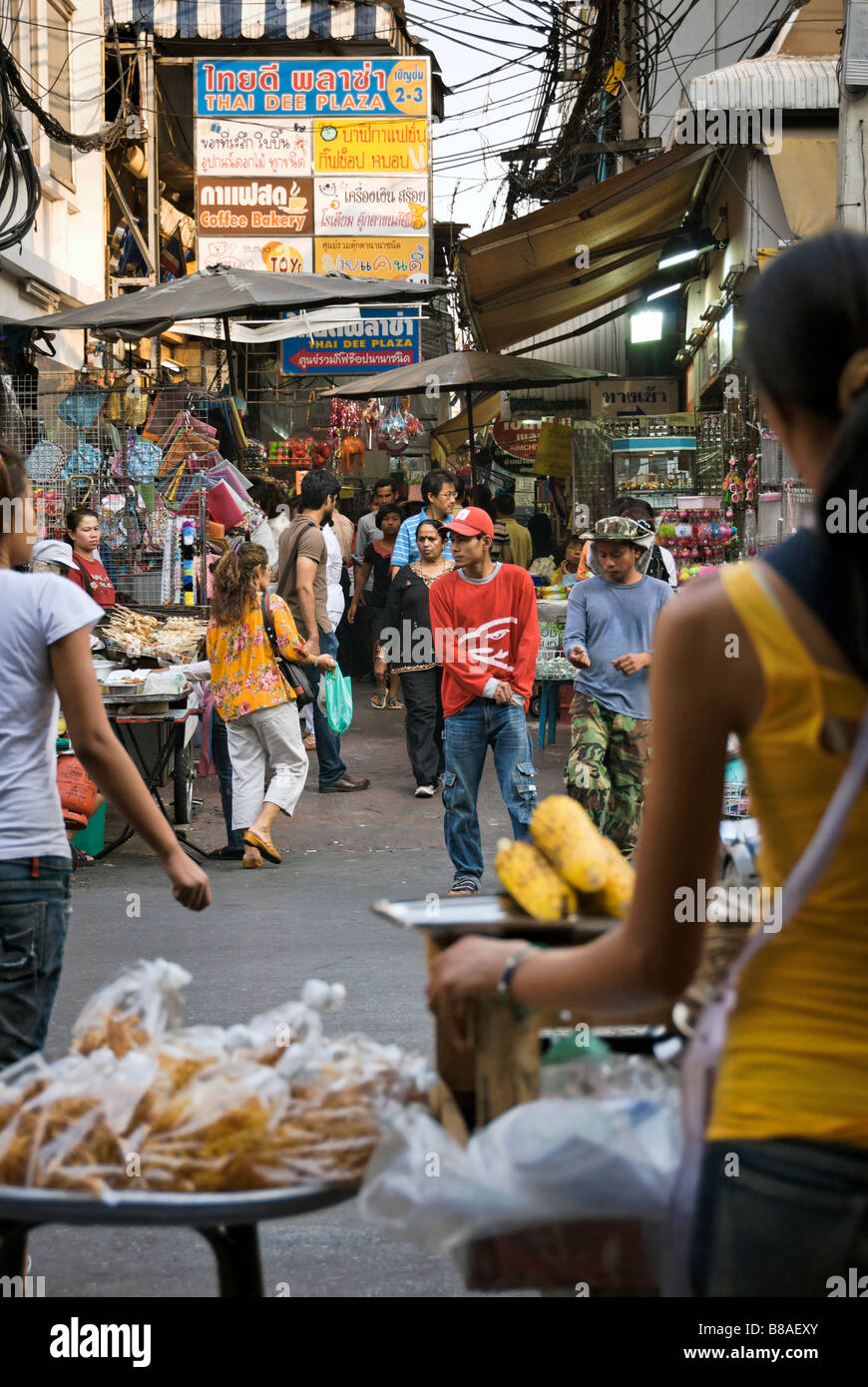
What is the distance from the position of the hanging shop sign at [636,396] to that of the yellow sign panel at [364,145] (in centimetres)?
442

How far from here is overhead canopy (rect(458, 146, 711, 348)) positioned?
1318 cm

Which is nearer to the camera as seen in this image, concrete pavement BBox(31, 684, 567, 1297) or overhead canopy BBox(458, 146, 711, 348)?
concrete pavement BBox(31, 684, 567, 1297)

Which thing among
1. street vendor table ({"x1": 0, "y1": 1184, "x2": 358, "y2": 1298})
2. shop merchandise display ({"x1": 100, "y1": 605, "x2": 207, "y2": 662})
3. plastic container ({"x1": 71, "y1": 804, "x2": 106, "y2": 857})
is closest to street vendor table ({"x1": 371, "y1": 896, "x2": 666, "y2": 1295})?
street vendor table ({"x1": 0, "y1": 1184, "x2": 358, "y2": 1298})

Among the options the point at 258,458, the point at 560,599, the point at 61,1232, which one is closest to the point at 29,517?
the point at 61,1232

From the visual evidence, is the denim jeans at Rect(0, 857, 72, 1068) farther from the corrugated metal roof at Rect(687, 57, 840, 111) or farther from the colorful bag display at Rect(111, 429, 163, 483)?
the corrugated metal roof at Rect(687, 57, 840, 111)

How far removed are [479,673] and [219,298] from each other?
16.9 feet

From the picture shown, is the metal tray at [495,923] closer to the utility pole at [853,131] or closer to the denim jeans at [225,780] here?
the utility pole at [853,131]

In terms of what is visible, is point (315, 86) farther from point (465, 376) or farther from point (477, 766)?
point (477, 766)

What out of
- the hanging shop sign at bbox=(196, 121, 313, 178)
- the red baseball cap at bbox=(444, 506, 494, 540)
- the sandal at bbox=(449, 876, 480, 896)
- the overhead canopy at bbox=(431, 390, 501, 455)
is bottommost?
the sandal at bbox=(449, 876, 480, 896)

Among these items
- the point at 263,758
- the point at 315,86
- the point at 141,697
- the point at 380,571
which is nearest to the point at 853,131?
the point at 263,758

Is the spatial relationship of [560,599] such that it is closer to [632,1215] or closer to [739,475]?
[739,475]

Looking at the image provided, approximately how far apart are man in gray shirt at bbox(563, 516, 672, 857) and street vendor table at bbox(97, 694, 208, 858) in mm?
3094

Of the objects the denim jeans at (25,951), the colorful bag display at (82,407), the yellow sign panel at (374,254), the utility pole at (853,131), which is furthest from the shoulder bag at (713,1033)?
the yellow sign panel at (374,254)

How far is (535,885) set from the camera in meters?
2.17
